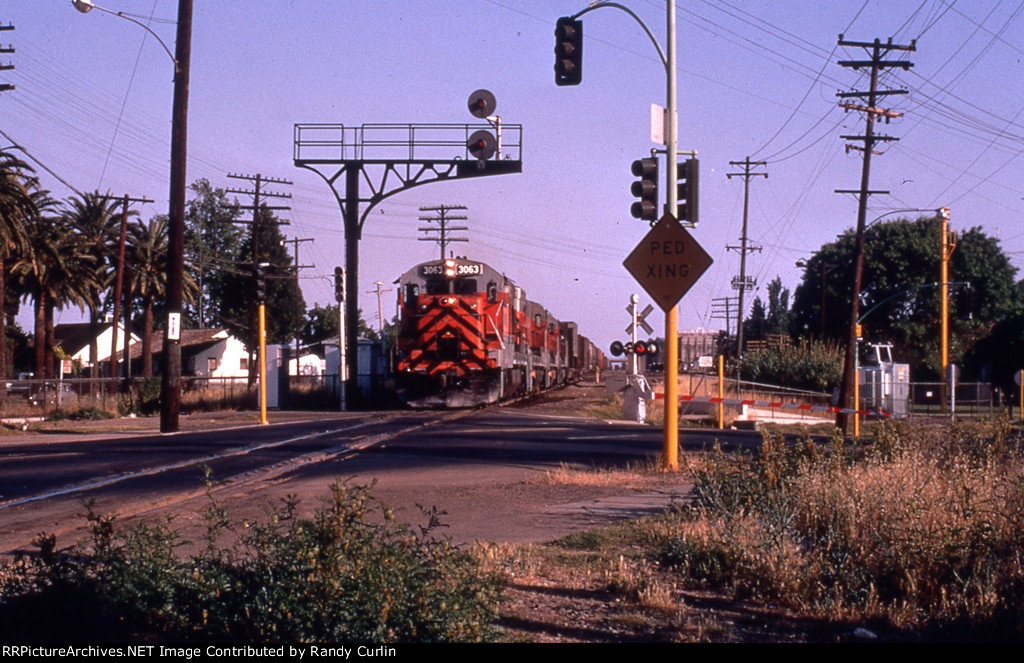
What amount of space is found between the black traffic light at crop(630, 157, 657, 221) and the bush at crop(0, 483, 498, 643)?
8.49 m

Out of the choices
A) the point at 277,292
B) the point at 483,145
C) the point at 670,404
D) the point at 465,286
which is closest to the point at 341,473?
the point at 670,404

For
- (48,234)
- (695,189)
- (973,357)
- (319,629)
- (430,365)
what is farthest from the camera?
(973,357)

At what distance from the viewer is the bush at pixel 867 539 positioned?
652 centimetres

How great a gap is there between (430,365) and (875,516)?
75.0 feet

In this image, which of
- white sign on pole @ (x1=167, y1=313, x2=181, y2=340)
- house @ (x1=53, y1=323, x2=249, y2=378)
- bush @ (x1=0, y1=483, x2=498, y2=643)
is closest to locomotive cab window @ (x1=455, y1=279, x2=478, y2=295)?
white sign on pole @ (x1=167, y1=313, x2=181, y2=340)

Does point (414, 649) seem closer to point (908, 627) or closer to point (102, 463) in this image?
point (908, 627)

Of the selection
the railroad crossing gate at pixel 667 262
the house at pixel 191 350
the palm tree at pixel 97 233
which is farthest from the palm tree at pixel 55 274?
the railroad crossing gate at pixel 667 262

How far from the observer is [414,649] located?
5223 millimetres

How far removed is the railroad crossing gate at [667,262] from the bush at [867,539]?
3758 mm

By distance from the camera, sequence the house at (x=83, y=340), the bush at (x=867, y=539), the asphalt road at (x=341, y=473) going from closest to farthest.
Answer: the bush at (x=867, y=539) → the asphalt road at (x=341, y=473) → the house at (x=83, y=340)

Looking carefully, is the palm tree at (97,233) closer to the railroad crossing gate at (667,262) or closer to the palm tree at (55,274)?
the palm tree at (55,274)

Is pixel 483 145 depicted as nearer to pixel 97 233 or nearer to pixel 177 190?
pixel 177 190

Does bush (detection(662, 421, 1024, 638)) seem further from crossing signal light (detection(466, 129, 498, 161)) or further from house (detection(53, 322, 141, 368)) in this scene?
house (detection(53, 322, 141, 368))

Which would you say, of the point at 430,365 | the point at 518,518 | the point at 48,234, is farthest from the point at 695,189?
the point at 48,234
